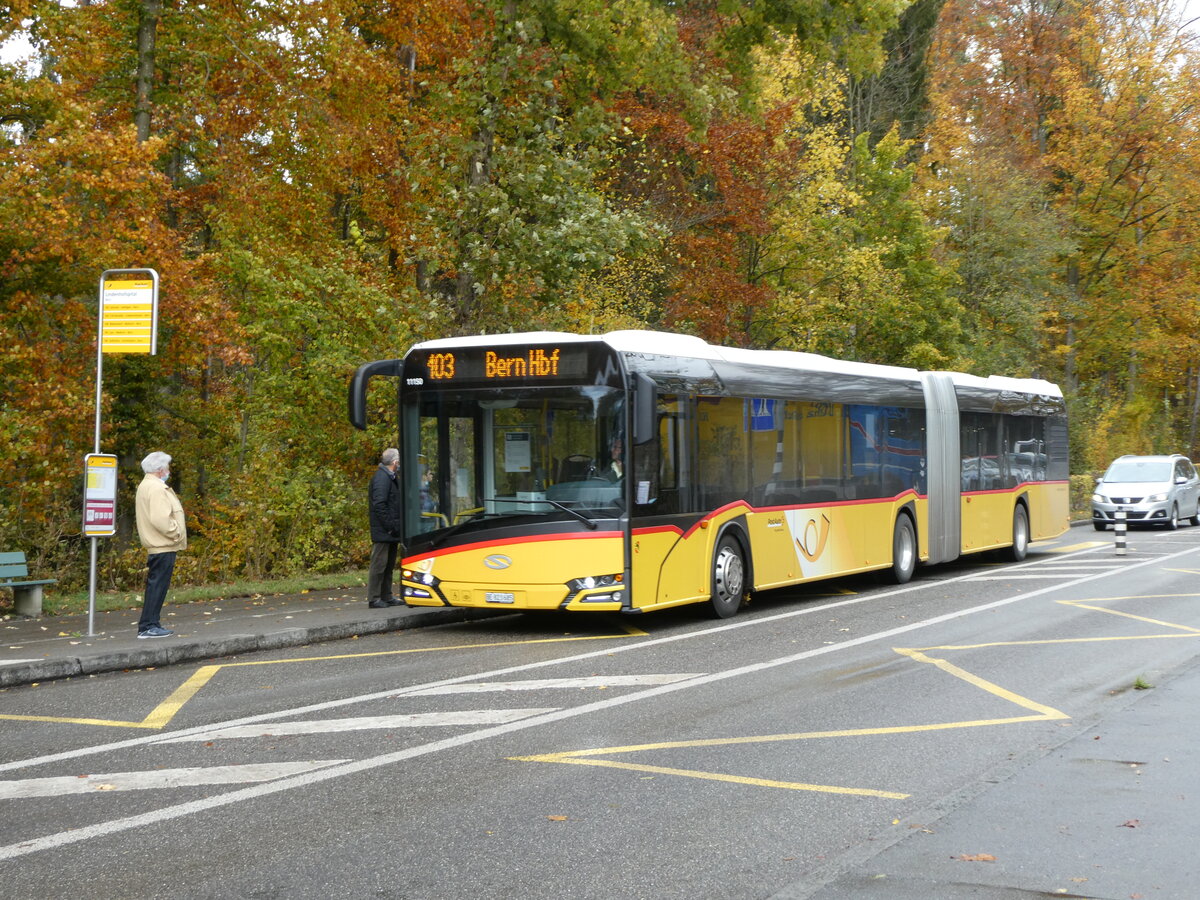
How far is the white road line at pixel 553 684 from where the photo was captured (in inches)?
386

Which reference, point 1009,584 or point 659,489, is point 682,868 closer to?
point 659,489

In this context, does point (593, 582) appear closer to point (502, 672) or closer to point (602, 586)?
point (602, 586)

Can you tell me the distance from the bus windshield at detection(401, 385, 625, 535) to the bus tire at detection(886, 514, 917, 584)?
743cm

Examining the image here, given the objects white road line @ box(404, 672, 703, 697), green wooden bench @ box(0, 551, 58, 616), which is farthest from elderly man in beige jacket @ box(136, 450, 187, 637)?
white road line @ box(404, 672, 703, 697)

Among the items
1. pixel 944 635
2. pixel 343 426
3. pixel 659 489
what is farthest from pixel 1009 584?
pixel 343 426

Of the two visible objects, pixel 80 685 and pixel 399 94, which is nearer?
pixel 80 685

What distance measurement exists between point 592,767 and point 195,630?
23.2ft

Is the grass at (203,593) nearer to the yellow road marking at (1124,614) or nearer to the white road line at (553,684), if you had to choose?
the white road line at (553,684)

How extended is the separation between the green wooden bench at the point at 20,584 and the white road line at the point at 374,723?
7.09 metres

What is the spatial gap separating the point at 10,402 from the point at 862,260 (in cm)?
2050

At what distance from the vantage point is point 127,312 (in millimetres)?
13023

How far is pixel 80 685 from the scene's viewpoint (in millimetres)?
10594

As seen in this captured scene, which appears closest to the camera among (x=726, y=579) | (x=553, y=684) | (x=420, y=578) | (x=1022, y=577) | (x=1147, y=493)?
(x=553, y=684)

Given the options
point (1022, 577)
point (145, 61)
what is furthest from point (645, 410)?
point (145, 61)
